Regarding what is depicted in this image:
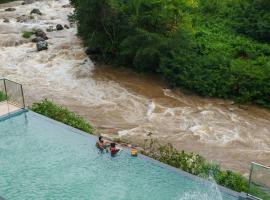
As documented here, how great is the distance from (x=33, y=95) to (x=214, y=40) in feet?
38.7

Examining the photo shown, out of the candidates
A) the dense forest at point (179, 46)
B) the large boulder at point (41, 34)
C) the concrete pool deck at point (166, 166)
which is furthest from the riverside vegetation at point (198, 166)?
the large boulder at point (41, 34)

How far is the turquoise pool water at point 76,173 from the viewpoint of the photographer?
1255cm

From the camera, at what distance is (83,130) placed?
54.6 feet

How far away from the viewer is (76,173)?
13.6 m

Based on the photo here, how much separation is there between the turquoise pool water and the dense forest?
9.97 metres

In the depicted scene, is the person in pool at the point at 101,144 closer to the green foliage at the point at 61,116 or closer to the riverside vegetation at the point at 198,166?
the riverside vegetation at the point at 198,166

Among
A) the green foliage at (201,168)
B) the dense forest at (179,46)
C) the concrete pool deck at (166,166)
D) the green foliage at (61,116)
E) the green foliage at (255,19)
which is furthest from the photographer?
the green foliage at (255,19)

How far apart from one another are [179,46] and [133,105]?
17.1 feet

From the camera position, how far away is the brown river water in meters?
18.5

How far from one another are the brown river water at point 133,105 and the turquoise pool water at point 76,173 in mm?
3798

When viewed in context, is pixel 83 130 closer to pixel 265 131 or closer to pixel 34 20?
pixel 265 131

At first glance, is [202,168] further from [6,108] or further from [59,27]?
[59,27]

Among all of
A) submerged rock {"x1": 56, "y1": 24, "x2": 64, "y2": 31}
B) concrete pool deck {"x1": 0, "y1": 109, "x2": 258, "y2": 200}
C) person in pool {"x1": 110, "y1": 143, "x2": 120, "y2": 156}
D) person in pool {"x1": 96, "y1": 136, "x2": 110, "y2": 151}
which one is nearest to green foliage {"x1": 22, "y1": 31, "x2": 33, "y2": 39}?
submerged rock {"x1": 56, "y1": 24, "x2": 64, "y2": 31}

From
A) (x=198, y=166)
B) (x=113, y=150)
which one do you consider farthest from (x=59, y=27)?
(x=198, y=166)
